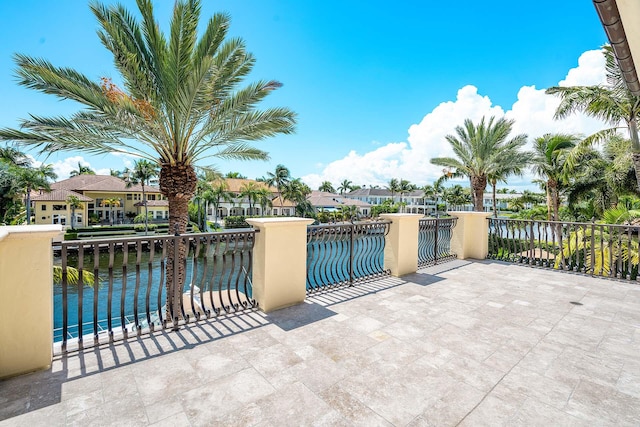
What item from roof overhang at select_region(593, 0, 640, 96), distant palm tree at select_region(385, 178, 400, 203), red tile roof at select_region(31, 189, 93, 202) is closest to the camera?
roof overhang at select_region(593, 0, 640, 96)

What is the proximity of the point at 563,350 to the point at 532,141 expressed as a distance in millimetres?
20717

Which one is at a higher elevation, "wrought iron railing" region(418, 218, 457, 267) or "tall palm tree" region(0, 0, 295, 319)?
"tall palm tree" region(0, 0, 295, 319)

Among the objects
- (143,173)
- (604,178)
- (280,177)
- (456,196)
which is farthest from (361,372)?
(456,196)

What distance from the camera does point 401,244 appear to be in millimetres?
5719

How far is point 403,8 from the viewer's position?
29.8 ft

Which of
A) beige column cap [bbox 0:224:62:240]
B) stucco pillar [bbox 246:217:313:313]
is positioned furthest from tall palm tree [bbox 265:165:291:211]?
beige column cap [bbox 0:224:62:240]

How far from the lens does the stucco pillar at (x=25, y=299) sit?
2279 millimetres

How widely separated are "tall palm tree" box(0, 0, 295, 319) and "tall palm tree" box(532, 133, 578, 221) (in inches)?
646

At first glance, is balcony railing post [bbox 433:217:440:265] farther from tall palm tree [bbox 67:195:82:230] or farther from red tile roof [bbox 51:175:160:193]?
red tile roof [bbox 51:175:160:193]

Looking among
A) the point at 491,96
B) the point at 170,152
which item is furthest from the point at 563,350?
the point at 491,96

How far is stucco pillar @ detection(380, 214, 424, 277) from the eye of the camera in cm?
565

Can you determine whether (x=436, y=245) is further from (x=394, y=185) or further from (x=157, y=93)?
(x=394, y=185)

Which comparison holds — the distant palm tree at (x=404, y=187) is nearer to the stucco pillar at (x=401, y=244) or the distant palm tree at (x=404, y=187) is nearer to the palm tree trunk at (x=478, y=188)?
the palm tree trunk at (x=478, y=188)

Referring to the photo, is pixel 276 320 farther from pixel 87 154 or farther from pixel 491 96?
pixel 491 96
